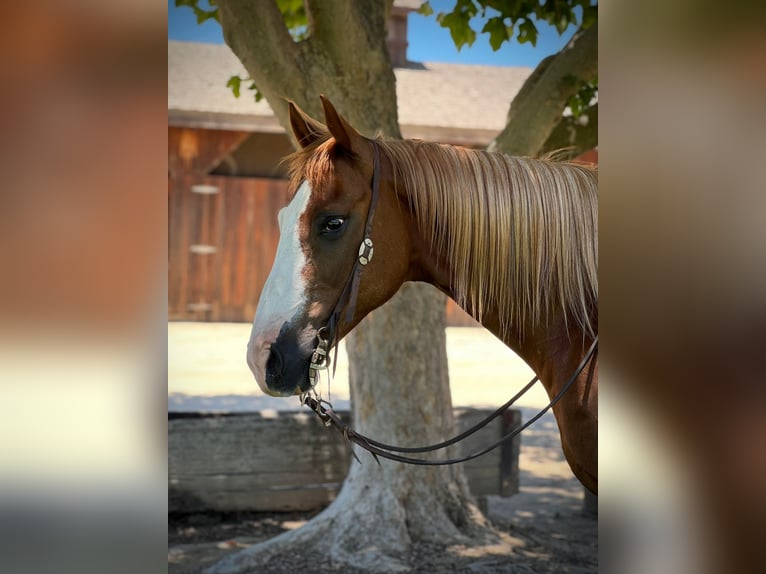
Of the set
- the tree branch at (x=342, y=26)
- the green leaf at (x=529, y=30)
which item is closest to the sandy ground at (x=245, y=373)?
the tree branch at (x=342, y=26)

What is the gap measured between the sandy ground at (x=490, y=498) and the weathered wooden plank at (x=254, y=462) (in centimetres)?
12

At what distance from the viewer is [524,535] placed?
4.12 m

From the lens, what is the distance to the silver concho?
198 centimetres

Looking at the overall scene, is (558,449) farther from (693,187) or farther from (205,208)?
(205,208)

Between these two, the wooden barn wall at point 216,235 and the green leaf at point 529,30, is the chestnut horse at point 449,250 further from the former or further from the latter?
the wooden barn wall at point 216,235

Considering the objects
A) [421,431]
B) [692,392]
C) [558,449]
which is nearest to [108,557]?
[692,392]

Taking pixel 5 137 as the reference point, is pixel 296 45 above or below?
above

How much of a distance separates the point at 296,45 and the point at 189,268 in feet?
27.1

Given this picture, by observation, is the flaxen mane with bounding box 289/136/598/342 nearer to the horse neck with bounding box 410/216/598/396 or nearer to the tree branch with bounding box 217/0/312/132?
the horse neck with bounding box 410/216/598/396

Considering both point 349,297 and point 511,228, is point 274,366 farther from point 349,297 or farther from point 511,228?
point 511,228

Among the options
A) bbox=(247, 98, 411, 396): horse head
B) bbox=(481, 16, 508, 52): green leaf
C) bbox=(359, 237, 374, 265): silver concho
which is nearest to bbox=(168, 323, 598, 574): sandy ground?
bbox=(247, 98, 411, 396): horse head

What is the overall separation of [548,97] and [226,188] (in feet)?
26.9

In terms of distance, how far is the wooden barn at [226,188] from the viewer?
10930mm

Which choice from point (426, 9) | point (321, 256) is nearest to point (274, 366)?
point (321, 256)
